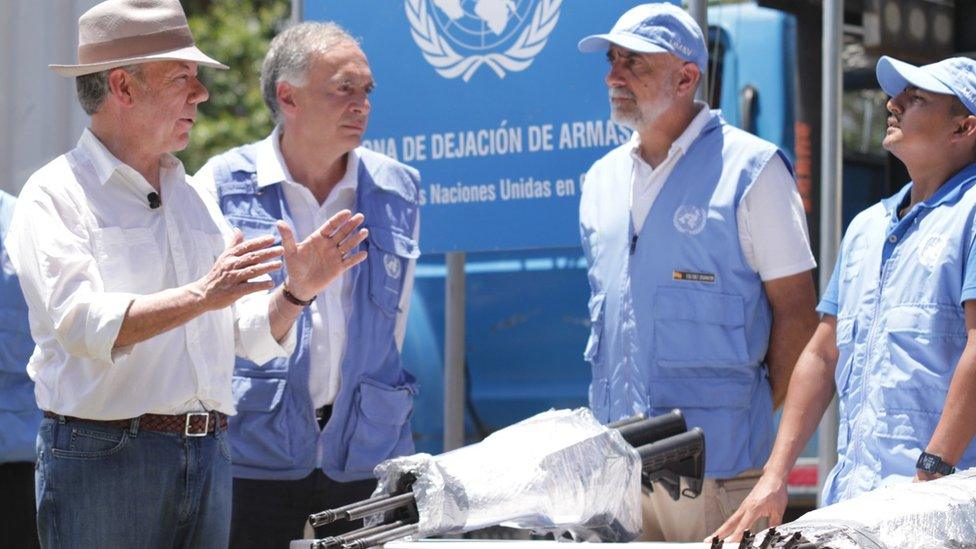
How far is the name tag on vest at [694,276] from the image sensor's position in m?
3.64

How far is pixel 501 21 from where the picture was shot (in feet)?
14.2

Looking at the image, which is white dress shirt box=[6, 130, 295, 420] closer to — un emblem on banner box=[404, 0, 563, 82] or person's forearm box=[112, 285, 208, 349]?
person's forearm box=[112, 285, 208, 349]

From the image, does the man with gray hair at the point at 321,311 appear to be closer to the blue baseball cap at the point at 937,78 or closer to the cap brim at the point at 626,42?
the cap brim at the point at 626,42

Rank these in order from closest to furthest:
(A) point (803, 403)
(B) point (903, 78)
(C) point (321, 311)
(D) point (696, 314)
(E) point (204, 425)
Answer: (E) point (204, 425), (B) point (903, 78), (A) point (803, 403), (D) point (696, 314), (C) point (321, 311)

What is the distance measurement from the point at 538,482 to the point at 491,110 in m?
1.83

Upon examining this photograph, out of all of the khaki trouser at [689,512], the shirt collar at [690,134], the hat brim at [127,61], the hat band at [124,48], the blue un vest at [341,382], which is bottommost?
the khaki trouser at [689,512]

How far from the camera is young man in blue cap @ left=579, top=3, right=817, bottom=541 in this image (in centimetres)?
362

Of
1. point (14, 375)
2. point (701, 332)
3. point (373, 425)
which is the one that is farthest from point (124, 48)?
point (701, 332)

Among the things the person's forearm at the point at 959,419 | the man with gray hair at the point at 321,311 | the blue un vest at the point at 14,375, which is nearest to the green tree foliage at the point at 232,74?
the blue un vest at the point at 14,375

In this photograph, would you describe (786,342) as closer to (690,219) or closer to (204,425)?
(690,219)

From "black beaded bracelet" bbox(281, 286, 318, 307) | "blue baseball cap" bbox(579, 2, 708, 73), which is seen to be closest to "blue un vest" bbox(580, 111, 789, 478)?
"blue baseball cap" bbox(579, 2, 708, 73)

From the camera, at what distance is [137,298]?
2803 millimetres

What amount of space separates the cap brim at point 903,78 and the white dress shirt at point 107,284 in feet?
4.88

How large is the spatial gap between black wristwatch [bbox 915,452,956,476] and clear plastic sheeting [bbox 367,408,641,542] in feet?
1.78
